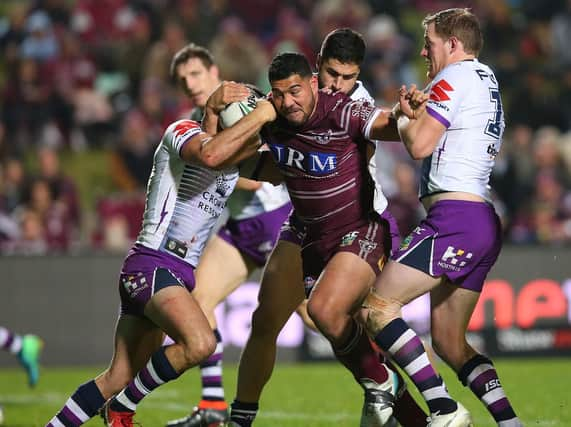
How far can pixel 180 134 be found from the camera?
247 inches

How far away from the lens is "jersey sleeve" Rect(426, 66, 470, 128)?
230 inches

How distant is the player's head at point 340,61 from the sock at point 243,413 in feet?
6.76

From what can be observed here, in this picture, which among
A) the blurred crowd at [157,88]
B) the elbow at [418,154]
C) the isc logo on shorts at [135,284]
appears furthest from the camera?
the blurred crowd at [157,88]

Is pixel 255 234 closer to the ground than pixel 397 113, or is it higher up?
closer to the ground

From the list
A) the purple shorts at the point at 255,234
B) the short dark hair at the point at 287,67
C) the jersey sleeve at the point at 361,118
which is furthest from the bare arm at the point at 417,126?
the purple shorts at the point at 255,234

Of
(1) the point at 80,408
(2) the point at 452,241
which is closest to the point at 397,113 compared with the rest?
(2) the point at 452,241

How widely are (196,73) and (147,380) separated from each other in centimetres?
313

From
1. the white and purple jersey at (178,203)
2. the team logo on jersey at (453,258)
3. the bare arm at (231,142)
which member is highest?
the bare arm at (231,142)

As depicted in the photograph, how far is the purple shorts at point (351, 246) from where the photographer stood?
21.0 ft

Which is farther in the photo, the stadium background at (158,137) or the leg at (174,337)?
the stadium background at (158,137)

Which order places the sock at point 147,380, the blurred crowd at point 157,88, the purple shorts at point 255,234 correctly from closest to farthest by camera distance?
the sock at point 147,380
the purple shorts at point 255,234
the blurred crowd at point 157,88

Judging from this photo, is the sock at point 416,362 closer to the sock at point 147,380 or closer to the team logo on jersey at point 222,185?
the sock at point 147,380

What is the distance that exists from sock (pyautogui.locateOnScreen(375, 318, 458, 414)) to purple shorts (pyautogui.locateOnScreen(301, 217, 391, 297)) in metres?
0.52

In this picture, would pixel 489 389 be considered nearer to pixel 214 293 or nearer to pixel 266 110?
pixel 266 110
